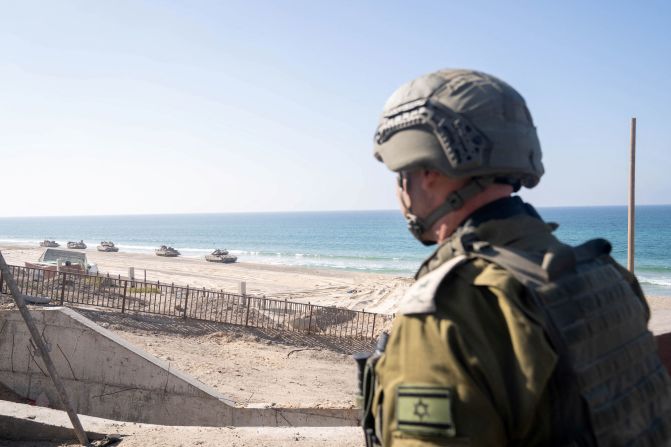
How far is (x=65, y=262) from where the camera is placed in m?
26.4

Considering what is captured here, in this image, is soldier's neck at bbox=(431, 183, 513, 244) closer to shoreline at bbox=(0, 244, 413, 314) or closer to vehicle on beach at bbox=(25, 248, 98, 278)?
vehicle on beach at bbox=(25, 248, 98, 278)

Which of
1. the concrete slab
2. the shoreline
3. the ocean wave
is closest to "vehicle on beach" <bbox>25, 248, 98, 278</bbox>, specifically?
the shoreline

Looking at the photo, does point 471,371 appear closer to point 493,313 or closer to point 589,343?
point 493,313

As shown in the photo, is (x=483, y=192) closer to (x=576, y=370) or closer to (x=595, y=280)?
(x=595, y=280)

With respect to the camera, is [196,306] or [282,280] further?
[282,280]

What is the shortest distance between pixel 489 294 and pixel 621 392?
0.52m

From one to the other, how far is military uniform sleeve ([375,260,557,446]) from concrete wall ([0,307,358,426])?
782 cm

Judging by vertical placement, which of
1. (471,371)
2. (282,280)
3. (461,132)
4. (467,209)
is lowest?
(282,280)

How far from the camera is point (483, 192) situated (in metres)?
1.85

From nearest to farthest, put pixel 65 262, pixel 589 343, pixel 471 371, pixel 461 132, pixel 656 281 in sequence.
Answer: pixel 471 371 < pixel 589 343 < pixel 461 132 < pixel 65 262 < pixel 656 281

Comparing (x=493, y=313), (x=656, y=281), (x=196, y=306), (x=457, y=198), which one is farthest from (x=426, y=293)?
(x=656, y=281)

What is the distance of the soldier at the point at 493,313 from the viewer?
4.68 feet

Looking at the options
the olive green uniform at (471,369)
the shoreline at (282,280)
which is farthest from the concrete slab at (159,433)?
the shoreline at (282,280)

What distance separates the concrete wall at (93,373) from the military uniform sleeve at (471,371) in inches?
308
